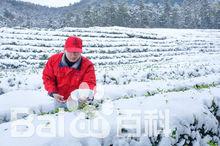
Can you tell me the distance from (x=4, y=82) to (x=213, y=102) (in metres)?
10.1

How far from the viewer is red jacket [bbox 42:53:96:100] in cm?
626

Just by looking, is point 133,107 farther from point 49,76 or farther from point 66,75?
point 49,76

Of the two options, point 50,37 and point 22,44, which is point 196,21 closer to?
point 50,37

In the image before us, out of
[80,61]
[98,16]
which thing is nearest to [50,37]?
[80,61]

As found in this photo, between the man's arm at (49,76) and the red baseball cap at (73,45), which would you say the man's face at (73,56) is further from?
the man's arm at (49,76)

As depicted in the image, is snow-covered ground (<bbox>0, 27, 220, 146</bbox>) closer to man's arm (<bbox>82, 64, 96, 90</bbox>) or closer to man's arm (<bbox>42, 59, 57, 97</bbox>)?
man's arm (<bbox>82, 64, 96, 90</bbox>)

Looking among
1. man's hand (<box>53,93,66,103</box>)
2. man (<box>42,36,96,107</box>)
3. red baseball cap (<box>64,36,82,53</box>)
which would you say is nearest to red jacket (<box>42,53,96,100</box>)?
man (<box>42,36,96,107</box>)

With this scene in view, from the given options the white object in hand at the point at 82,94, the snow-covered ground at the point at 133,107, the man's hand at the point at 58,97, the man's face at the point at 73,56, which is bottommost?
the snow-covered ground at the point at 133,107

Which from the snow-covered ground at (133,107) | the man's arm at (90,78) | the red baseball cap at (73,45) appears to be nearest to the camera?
the snow-covered ground at (133,107)

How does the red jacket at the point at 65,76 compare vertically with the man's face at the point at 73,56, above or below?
below

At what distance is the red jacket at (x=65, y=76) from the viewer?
6.26 meters

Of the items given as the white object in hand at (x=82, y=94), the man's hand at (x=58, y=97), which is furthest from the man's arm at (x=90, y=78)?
the man's hand at (x=58, y=97)

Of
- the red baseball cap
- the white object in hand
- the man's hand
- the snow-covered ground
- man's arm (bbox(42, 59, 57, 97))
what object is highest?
the red baseball cap

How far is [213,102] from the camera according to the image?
262 inches
